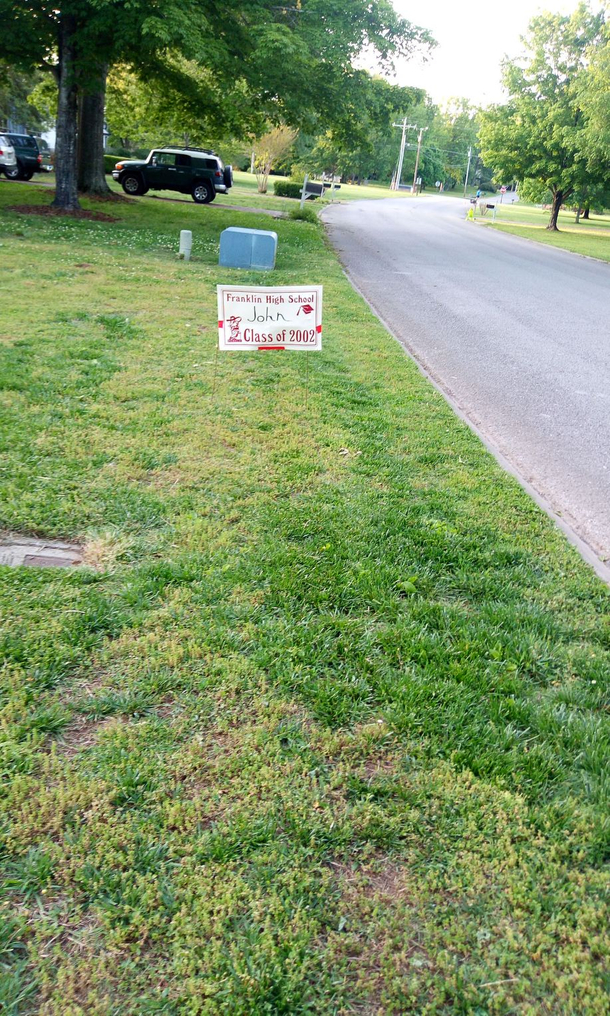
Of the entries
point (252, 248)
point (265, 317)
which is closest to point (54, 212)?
point (252, 248)

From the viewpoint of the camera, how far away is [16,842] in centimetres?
228

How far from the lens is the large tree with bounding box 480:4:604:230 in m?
40.4

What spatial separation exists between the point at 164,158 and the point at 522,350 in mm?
24163

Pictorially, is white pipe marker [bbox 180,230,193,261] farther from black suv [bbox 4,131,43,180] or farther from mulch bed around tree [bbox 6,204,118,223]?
black suv [bbox 4,131,43,180]

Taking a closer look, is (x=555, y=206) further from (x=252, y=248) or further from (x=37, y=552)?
(x=37, y=552)

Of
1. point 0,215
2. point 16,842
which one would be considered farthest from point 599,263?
point 16,842

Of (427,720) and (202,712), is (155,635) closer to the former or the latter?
(202,712)

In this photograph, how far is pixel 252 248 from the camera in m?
13.9

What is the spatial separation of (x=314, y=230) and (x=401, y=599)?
21.8 metres

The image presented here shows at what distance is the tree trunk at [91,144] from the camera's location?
22.6 m

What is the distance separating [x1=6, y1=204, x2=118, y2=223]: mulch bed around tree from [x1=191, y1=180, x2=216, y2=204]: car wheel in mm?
10380

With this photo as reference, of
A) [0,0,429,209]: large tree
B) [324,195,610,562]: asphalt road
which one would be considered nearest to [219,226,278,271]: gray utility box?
[324,195,610,562]: asphalt road

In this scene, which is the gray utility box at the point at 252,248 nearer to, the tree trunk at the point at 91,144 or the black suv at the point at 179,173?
the tree trunk at the point at 91,144

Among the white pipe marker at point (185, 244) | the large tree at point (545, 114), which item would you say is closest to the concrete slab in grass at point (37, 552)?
the white pipe marker at point (185, 244)
